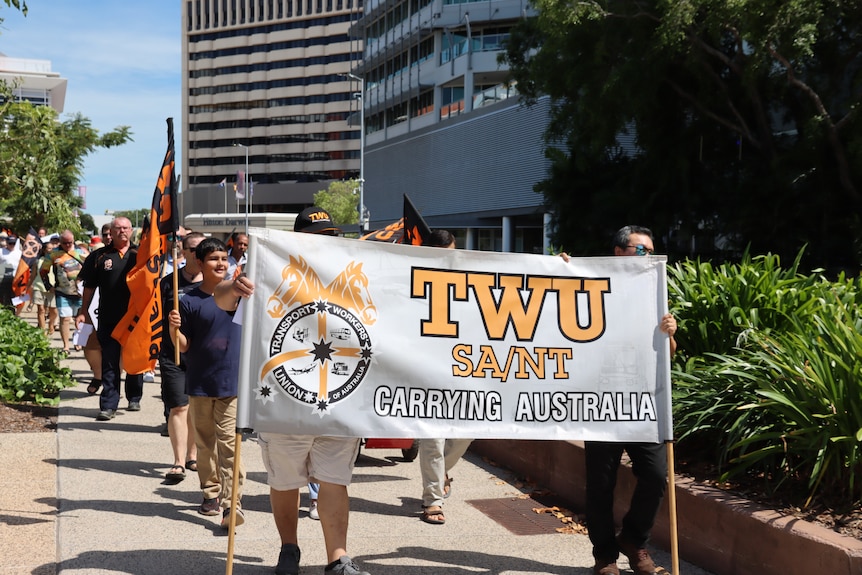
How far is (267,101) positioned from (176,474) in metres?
128

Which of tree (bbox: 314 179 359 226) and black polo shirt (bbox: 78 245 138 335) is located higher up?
tree (bbox: 314 179 359 226)

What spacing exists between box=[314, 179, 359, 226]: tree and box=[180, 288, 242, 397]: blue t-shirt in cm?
8537

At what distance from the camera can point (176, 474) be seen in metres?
7.32

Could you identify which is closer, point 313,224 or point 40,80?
point 313,224

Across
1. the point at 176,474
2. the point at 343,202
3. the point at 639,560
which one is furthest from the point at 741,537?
the point at 343,202

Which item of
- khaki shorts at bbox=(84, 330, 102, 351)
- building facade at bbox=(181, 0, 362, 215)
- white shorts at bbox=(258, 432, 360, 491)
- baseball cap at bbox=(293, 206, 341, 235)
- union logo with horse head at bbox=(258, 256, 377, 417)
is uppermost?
building facade at bbox=(181, 0, 362, 215)

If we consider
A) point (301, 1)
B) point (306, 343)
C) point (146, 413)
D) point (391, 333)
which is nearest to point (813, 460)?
point (391, 333)

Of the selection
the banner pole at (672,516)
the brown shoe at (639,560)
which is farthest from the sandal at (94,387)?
the banner pole at (672,516)

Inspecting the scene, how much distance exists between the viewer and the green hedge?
16.6 feet

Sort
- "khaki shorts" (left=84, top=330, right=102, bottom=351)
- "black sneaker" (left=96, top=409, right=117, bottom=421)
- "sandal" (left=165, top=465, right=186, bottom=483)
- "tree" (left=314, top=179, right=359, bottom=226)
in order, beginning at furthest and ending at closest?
"tree" (left=314, top=179, right=359, bottom=226), "khaki shorts" (left=84, top=330, right=102, bottom=351), "black sneaker" (left=96, top=409, right=117, bottom=421), "sandal" (left=165, top=465, right=186, bottom=483)

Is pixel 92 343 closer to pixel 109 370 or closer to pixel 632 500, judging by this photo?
pixel 109 370

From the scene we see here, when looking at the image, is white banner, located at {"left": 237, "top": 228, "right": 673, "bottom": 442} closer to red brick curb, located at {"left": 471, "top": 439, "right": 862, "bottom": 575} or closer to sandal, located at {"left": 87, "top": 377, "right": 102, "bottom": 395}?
red brick curb, located at {"left": 471, "top": 439, "right": 862, "bottom": 575}

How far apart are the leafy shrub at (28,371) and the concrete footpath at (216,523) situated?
5.23 ft

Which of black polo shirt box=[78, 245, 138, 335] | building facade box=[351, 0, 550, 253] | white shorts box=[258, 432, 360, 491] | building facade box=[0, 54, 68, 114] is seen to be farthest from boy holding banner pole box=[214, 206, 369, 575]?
building facade box=[0, 54, 68, 114]
